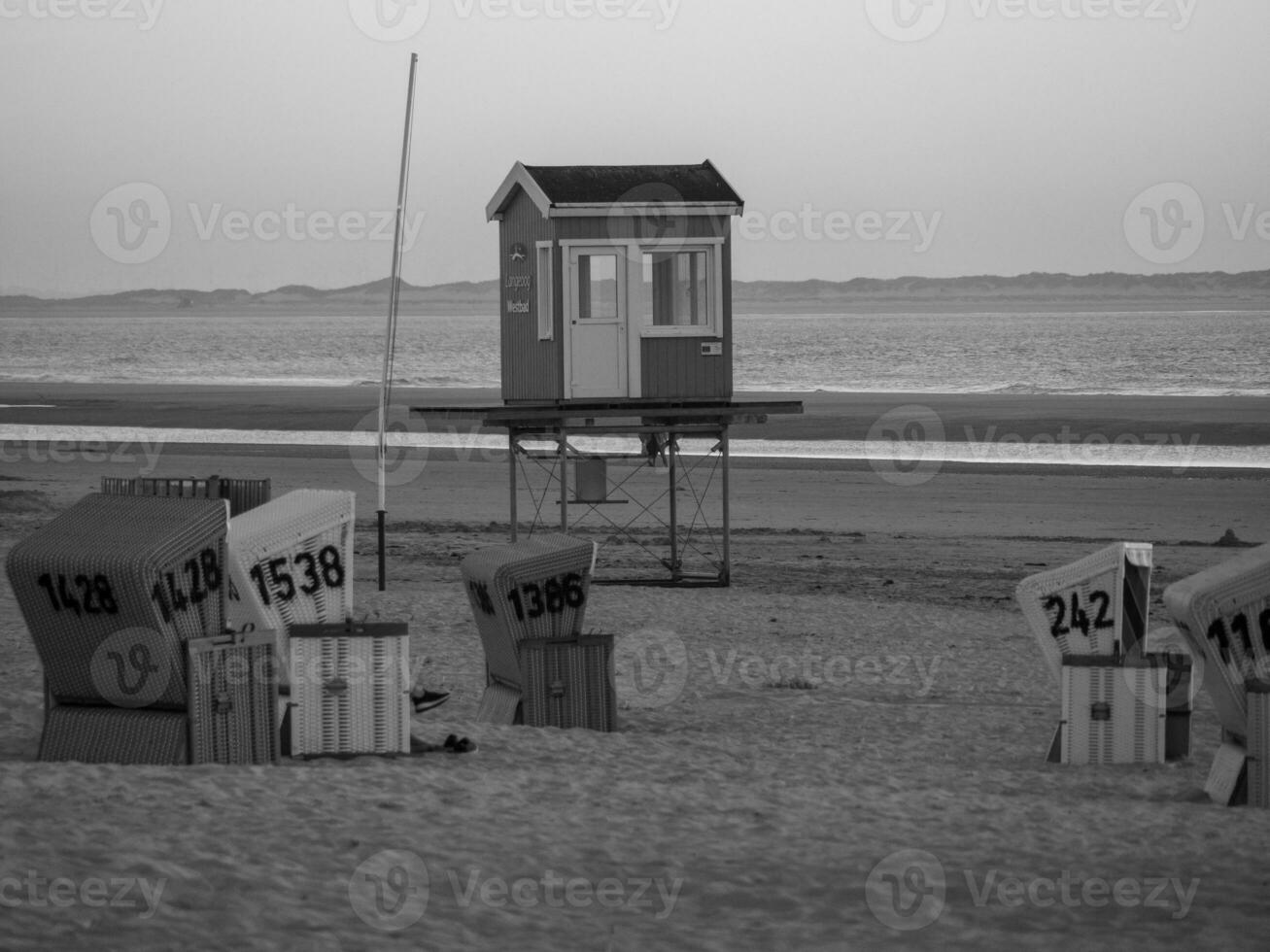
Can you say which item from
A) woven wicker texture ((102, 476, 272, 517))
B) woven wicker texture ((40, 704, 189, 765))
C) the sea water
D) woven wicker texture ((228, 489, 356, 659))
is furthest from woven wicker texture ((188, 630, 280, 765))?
the sea water

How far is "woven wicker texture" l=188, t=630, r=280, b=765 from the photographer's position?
23.8 feet

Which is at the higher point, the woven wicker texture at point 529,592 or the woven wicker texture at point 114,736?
the woven wicker texture at point 529,592

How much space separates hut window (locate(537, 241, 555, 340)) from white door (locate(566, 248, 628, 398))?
0.19 metres

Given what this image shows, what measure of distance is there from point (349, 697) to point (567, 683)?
176cm

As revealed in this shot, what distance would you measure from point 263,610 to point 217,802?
215 centimetres

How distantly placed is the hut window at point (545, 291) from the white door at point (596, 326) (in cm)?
19

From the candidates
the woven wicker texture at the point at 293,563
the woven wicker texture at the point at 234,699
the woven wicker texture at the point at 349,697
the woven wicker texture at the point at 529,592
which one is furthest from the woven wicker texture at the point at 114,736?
the woven wicker texture at the point at 529,592

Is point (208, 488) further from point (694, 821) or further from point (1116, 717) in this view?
point (1116, 717)

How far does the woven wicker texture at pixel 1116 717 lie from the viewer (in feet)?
28.0

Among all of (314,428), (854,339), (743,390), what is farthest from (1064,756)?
(854,339)

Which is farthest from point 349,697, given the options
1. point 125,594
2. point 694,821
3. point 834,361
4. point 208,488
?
point 834,361

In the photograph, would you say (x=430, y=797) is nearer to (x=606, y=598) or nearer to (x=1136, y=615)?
(x=1136, y=615)

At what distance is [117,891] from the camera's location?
5.26m

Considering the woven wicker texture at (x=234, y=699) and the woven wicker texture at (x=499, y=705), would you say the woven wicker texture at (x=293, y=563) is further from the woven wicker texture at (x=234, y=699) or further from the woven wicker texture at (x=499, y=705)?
the woven wicker texture at (x=499, y=705)
